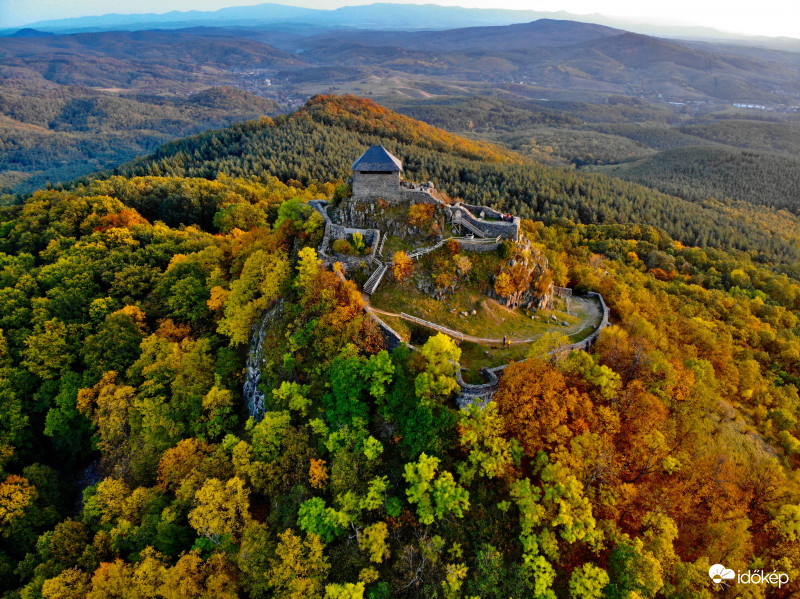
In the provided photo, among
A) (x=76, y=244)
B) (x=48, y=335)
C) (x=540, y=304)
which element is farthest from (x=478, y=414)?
(x=76, y=244)

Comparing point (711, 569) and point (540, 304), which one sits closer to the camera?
point (711, 569)

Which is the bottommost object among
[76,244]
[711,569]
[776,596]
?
[776,596]

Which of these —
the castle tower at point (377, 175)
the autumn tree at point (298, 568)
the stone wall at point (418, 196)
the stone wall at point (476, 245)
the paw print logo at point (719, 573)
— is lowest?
the autumn tree at point (298, 568)

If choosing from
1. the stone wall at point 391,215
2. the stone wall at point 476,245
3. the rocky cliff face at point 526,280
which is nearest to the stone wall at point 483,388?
the rocky cliff face at point 526,280

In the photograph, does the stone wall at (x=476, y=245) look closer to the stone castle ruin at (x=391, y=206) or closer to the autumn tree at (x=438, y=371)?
the stone castle ruin at (x=391, y=206)

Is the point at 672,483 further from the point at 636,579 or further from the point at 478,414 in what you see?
the point at 478,414

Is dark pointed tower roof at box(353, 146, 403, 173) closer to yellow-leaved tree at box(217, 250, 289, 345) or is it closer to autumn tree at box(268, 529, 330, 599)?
yellow-leaved tree at box(217, 250, 289, 345)

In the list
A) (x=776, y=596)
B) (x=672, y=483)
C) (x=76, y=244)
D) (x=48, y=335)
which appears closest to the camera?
(x=776, y=596)

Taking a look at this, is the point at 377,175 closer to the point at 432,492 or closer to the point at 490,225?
the point at 490,225
